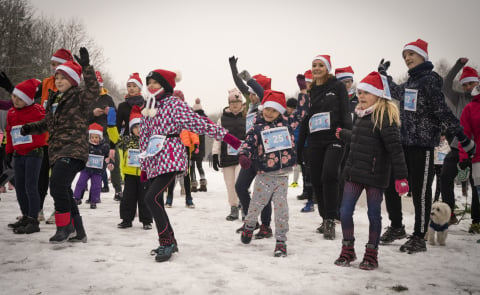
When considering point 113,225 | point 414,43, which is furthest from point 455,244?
point 113,225

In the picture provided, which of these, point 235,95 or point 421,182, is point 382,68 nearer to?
point 421,182

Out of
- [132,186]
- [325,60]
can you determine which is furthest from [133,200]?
[325,60]

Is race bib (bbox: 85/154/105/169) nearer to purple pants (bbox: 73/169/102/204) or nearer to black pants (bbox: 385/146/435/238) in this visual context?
purple pants (bbox: 73/169/102/204)

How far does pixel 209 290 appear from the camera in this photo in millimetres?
3088

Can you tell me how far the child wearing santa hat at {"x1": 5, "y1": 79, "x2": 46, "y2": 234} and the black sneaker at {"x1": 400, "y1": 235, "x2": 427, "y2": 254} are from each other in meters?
4.95

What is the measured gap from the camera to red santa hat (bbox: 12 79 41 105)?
523cm

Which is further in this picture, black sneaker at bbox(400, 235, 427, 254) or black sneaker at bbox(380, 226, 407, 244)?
black sneaker at bbox(380, 226, 407, 244)

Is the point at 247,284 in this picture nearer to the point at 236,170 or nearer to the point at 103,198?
the point at 236,170

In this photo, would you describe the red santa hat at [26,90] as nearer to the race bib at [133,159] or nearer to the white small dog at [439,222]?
the race bib at [133,159]

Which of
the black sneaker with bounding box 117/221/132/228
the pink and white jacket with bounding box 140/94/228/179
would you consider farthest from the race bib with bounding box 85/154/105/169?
the pink and white jacket with bounding box 140/94/228/179

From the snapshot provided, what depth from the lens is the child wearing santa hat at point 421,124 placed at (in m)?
4.71

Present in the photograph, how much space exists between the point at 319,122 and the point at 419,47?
5.41 feet

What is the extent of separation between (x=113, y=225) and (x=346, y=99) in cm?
416

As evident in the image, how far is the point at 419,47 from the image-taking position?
4.92 metres
